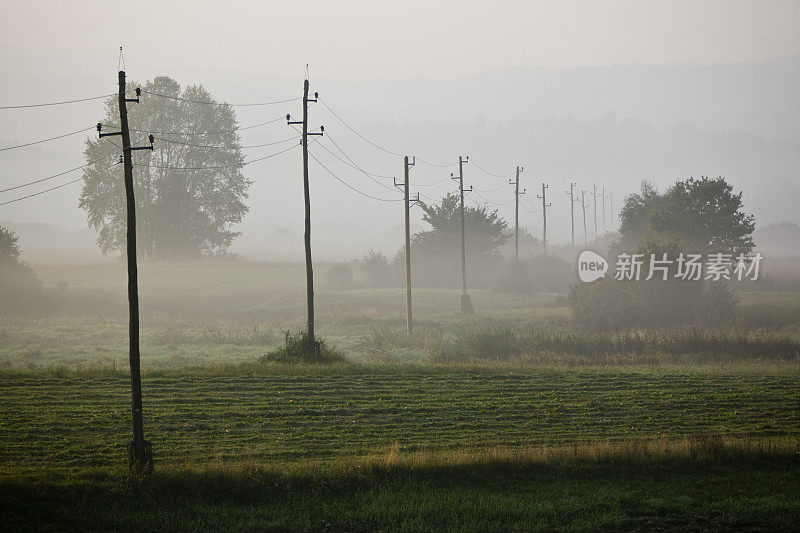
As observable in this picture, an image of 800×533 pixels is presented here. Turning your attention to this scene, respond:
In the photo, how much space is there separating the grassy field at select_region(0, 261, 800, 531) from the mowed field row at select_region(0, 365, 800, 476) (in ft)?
0.31

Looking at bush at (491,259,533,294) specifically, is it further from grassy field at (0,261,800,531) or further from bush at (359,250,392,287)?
grassy field at (0,261,800,531)

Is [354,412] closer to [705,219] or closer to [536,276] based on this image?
[705,219]

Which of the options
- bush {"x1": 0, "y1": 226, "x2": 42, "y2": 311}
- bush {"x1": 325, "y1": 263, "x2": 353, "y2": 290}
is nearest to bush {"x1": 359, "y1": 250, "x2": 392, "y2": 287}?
bush {"x1": 325, "y1": 263, "x2": 353, "y2": 290}

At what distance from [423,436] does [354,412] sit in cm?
301

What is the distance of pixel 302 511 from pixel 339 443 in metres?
4.20

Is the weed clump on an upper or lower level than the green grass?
upper

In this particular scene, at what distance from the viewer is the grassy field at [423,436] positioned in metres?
14.4

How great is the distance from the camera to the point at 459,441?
1880cm

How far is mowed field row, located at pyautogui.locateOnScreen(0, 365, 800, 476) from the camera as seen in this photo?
1809 cm

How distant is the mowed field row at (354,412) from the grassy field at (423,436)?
0.31 ft

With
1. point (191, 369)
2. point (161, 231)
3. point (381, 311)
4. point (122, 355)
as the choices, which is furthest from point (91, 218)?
point (191, 369)

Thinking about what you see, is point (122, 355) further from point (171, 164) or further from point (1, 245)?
point (171, 164)

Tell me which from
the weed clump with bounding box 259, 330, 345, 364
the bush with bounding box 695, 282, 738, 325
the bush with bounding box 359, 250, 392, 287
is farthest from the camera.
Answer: the bush with bounding box 359, 250, 392, 287

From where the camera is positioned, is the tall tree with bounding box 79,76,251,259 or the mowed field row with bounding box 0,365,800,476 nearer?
the mowed field row with bounding box 0,365,800,476
